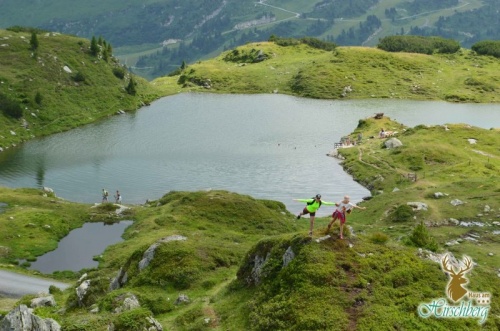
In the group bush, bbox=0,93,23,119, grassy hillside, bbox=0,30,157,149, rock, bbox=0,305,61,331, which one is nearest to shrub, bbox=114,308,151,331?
rock, bbox=0,305,61,331

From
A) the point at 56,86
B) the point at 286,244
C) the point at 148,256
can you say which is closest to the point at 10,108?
the point at 56,86

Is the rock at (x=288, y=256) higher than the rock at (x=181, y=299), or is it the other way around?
the rock at (x=288, y=256)

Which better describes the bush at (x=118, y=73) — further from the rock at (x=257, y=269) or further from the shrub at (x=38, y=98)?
the rock at (x=257, y=269)

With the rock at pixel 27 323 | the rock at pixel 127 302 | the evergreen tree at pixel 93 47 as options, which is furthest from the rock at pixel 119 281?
the evergreen tree at pixel 93 47

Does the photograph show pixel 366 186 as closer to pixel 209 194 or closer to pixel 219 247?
pixel 209 194

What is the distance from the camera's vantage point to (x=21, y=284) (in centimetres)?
5447

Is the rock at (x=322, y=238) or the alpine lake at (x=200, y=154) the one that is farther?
the alpine lake at (x=200, y=154)

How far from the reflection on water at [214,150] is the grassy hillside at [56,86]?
666 cm

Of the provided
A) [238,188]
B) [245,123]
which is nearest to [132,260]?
[238,188]

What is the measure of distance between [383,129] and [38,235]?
86.9 m

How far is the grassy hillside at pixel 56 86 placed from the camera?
140 meters

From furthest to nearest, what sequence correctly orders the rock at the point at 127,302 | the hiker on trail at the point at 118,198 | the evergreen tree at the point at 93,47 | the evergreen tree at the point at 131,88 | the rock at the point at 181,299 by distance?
the evergreen tree at the point at 93,47 → the evergreen tree at the point at 131,88 → the hiker on trail at the point at 118,198 → the rock at the point at 181,299 → the rock at the point at 127,302

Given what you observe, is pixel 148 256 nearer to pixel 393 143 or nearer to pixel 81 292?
pixel 81 292

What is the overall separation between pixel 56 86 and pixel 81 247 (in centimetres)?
10390
